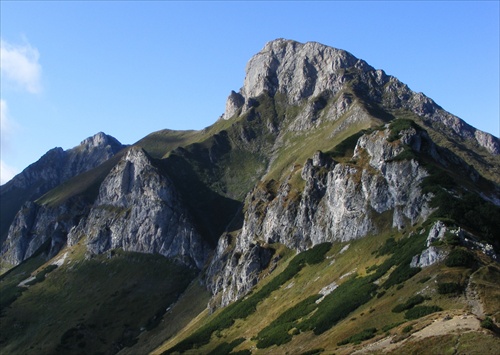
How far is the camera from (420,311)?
80125 millimetres

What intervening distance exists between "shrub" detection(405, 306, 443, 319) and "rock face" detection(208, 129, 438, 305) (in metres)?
53.6

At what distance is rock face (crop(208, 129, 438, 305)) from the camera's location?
147000 millimetres

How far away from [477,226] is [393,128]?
62.8 meters

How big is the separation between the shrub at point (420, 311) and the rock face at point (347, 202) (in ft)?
176

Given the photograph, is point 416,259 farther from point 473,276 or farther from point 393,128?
point 393,128

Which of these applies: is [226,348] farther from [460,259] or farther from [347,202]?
[460,259]

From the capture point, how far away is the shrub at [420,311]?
7881 centimetres

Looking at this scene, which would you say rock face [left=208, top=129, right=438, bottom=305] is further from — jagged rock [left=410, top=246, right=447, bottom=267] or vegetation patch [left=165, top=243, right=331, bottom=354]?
jagged rock [left=410, top=246, right=447, bottom=267]

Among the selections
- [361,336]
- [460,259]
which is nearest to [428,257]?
[460,259]

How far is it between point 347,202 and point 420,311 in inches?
3366

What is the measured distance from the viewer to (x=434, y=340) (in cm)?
6594

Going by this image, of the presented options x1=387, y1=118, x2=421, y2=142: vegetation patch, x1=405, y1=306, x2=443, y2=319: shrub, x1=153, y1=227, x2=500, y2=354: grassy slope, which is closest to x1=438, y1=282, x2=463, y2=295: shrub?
x1=153, y1=227, x2=500, y2=354: grassy slope

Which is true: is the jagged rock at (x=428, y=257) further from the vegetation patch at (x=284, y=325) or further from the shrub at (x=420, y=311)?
the vegetation patch at (x=284, y=325)

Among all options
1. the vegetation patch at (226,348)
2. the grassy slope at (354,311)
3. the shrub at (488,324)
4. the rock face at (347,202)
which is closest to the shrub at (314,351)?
the grassy slope at (354,311)
